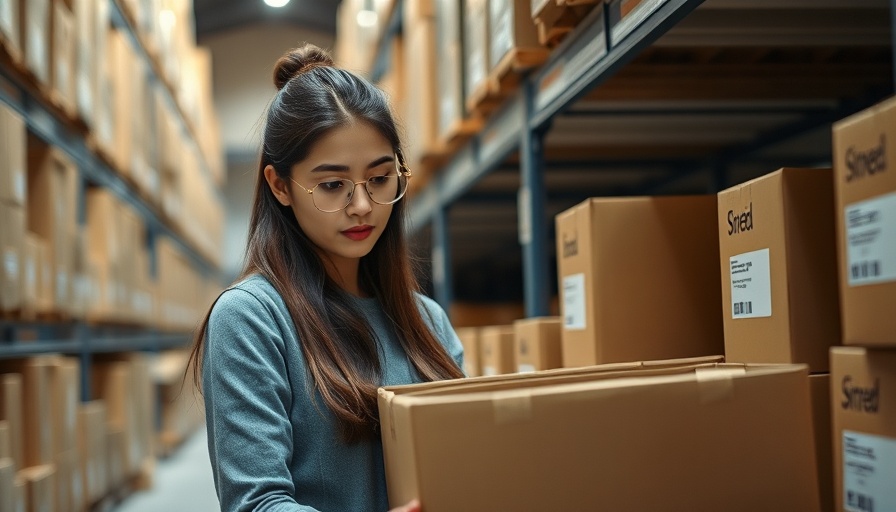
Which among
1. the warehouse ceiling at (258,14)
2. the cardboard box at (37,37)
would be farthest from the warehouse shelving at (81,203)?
the warehouse ceiling at (258,14)

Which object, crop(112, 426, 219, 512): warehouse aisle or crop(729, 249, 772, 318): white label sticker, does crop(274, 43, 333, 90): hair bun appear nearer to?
crop(729, 249, 772, 318): white label sticker

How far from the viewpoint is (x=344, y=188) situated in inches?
67.4

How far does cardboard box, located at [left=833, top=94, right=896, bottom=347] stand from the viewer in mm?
1163

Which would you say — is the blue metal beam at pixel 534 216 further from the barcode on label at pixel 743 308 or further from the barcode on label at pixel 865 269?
the barcode on label at pixel 865 269

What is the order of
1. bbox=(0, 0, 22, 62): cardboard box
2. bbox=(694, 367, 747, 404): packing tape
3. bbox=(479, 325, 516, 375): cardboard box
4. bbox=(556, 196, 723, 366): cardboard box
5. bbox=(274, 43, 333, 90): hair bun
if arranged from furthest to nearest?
bbox=(479, 325, 516, 375): cardboard box
bbox=(0, 0, 22, 62): cardboard box
bbox=(556, 196, 723, 366): cardboard box
bbox=(274, 43, 333, 90): hair bun
bbox=(694, 367, 747, 404): packing tape

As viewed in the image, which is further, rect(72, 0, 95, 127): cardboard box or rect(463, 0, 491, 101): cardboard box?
rect(72, 0, 95, 127): cardboard box

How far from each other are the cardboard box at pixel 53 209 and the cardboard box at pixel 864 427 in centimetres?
337

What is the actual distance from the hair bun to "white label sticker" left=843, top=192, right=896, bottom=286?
3.70 ft

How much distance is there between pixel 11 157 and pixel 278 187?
1.84 m

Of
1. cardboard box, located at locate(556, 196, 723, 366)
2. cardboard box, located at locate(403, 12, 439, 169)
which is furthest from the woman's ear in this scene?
cardboard box, located at locate(403, 12, 439, 169)

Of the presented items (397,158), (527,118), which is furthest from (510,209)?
(397,158)

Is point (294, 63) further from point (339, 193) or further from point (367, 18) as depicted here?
point (367, 18)

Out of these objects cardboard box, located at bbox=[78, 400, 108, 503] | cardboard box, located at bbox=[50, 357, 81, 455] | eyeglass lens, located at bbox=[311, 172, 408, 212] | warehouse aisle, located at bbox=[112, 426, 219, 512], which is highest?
eyeglass lens, located at bbox=[311, 172, 408, 212]

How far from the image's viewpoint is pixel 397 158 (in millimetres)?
1884
